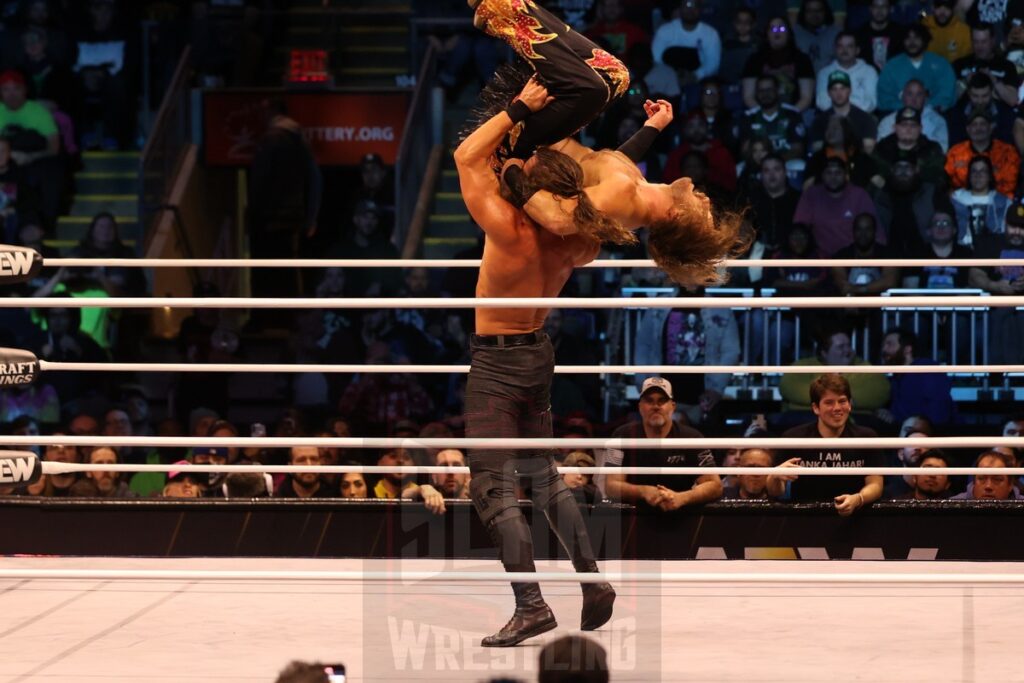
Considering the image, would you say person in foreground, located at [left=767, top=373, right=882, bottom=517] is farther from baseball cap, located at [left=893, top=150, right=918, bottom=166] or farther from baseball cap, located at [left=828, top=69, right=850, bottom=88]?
baseball cap, located at [left=828, top=69, right=850, bottom=88]

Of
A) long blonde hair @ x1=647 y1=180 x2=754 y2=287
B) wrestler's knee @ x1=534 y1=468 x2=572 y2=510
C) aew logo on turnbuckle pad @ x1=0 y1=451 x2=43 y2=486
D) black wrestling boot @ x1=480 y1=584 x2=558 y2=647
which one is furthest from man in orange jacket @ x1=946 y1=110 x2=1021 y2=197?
aew logo on turnbuckle pad @ x1=0 y1=451 x2=43 y2=486

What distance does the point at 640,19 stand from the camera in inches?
334

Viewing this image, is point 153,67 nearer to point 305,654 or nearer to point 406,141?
point 406,141

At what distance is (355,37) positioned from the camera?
9.88 m

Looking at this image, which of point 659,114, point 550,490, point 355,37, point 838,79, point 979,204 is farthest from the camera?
point 355,37

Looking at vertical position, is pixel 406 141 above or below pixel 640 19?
below

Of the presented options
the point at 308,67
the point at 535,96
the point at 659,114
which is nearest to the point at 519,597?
the point at 535,96

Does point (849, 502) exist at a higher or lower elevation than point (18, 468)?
lower

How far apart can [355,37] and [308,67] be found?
1.16 metres

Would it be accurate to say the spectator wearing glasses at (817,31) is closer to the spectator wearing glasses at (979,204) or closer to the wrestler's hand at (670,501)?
the spectator wearing glasses at (979,204)

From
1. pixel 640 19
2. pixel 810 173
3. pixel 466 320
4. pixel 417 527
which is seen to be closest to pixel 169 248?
pixel 466 320

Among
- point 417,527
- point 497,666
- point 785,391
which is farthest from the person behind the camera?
point 785,391

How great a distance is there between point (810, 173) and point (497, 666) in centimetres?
483

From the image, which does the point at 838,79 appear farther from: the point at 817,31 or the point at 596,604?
the point at 596,604
